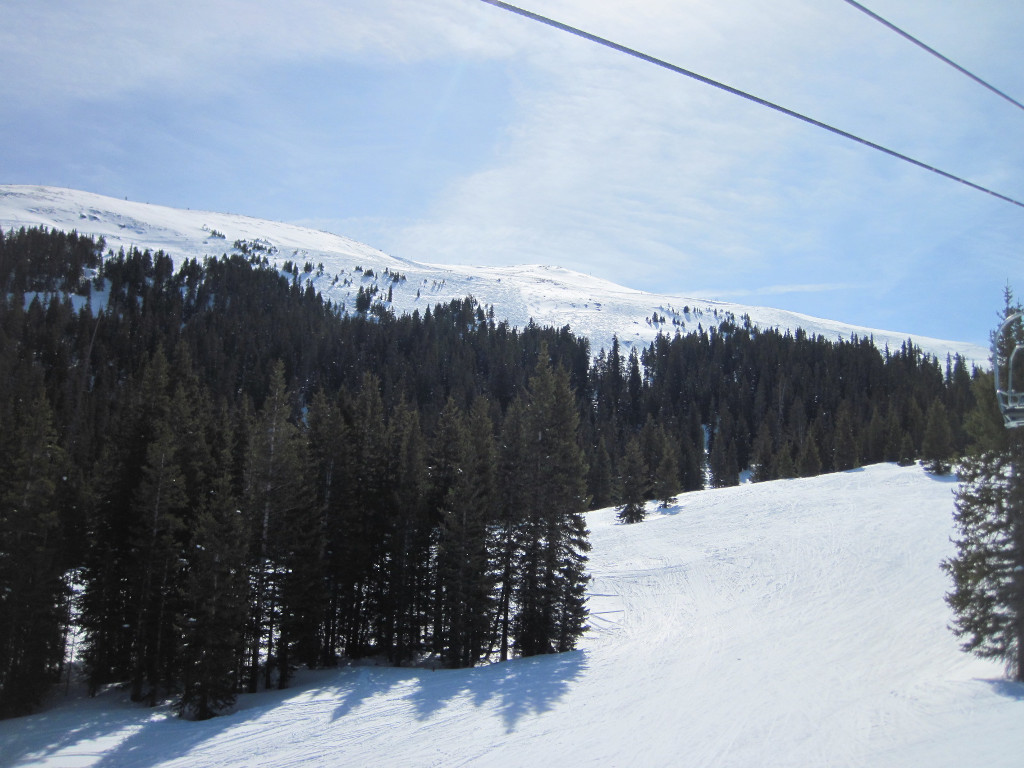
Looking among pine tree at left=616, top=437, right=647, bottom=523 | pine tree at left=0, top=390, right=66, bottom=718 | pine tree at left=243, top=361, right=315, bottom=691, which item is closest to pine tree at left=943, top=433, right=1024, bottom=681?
pine tree at left=243, top=361, right=315, bottom=691

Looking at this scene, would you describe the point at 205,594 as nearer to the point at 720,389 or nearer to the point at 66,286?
the point at 720,389

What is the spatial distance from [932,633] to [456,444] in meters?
18.9

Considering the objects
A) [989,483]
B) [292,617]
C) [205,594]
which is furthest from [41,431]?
[989,483]

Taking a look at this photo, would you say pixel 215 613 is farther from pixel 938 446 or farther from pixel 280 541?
pixel 938 446

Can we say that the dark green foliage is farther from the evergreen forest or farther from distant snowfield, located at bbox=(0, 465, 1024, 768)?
the evergreen forest

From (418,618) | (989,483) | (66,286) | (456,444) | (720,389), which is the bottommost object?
(418,618)

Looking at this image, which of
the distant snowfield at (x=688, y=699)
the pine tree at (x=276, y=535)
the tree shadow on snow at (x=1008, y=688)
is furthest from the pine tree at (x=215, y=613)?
the tree shadow on snow at (x=1008, y=688)

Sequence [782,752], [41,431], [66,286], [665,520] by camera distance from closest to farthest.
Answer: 1. [782,752]
2. [41,431]
3. [665,520]
4. [66,286]

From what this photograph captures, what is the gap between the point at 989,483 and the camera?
1558 centimetres

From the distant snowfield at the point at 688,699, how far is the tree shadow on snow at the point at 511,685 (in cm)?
10

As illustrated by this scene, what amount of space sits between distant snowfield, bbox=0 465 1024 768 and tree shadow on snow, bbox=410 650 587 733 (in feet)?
0.32

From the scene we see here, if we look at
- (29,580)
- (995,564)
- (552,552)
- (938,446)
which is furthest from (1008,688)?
(938,446)

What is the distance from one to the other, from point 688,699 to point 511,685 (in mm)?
5473

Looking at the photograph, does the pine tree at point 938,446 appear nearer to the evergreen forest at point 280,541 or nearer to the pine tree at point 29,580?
the evergreen forest at point 280,541
